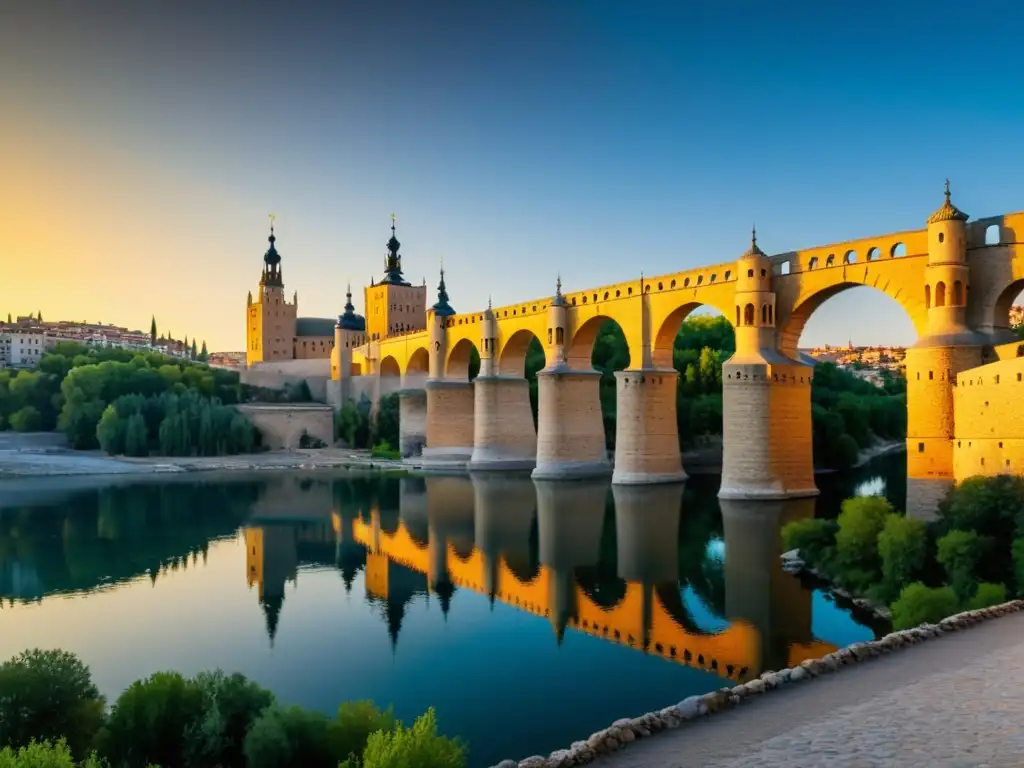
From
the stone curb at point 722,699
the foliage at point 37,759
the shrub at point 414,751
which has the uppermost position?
the foliage at point 37,759

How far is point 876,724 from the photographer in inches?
273

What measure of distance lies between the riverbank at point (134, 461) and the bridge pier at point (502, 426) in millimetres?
4543

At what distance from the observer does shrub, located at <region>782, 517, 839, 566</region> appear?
16.1 m

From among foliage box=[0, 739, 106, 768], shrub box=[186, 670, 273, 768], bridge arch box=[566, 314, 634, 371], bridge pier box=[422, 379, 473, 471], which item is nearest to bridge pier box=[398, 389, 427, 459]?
bridge pier box=[422, 379, 473, 471]

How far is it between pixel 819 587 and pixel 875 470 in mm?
20361

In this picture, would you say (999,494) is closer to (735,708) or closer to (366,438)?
(735,708)

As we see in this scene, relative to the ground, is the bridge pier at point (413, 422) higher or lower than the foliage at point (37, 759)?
higher

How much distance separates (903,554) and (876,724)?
713 centimetres

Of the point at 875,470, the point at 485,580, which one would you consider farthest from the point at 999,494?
the point at 875,470

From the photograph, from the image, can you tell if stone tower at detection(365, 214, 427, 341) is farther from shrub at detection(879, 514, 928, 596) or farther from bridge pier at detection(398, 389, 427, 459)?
shrub at detection(879, 514, 928, 596)

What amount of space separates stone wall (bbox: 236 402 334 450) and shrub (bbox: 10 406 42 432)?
38.3 ft

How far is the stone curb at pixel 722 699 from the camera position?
648 centimetres

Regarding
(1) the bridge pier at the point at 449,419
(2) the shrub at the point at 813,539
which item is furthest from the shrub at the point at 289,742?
(1) the bridge pier at the point at 449,419

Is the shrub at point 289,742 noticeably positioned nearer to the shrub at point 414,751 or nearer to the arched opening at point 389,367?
the shrub at point 414,751
